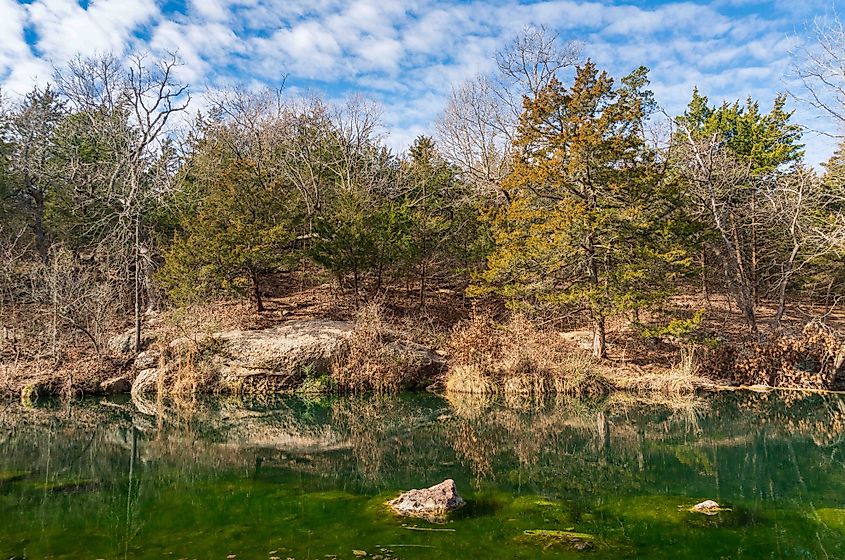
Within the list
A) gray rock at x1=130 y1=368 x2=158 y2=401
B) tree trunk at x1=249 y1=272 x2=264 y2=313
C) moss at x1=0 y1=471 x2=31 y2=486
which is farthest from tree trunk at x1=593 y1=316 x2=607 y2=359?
moss at x1=0 y1=471 x2=31 y2=486

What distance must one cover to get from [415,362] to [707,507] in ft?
36.9

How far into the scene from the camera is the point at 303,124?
28.2 metres

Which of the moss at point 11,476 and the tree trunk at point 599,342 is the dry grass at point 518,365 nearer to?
the tree trunk at point 599,342

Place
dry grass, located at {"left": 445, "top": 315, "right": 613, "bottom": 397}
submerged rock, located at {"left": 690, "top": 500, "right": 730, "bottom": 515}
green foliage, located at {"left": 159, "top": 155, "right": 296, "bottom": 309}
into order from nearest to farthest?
submerged rock, located at {"left": 690, "top": 500, "right": 730, "bottom": 515}, dry grass, located at {"left": 445, "top": 315, "right": 613, "bottom": 397}, green foliage, located at {"left": 159, "top": 155, "right": 296, "bottom": 309}

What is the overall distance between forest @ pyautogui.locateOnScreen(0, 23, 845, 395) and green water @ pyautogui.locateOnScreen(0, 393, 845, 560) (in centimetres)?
306

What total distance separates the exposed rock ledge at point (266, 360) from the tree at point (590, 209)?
11.8 ft

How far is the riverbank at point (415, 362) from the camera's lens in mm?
15812

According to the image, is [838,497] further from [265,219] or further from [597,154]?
[265,219]

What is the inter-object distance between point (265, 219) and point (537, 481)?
46.4ft

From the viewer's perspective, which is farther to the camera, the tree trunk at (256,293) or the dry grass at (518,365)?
the tree trunk at (256,293)

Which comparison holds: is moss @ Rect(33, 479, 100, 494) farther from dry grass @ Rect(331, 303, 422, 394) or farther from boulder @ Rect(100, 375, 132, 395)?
boulder @ Rect(100, 375, 132, 395)

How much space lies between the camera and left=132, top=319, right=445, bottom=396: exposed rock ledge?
16.6m

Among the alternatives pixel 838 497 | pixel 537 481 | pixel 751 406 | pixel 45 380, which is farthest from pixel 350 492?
pixel 45 380

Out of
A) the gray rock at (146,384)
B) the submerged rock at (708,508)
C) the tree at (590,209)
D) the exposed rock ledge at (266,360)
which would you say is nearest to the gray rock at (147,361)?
the exposed rock ledge at (266,360)
